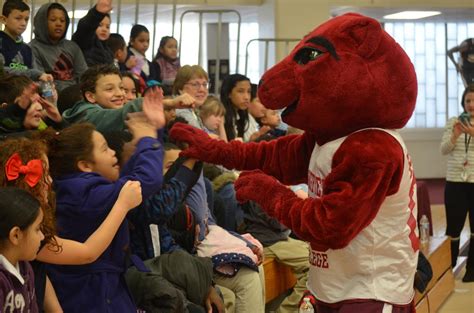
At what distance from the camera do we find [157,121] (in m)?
3.06

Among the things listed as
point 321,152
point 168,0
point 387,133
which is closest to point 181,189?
point 321,152

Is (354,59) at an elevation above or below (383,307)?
above

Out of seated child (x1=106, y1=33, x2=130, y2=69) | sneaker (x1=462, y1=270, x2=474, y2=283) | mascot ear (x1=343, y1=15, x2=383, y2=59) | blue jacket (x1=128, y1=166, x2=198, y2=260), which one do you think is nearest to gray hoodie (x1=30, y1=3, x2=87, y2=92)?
seated child (x1=106, y1=33, x2=130, y2=69)

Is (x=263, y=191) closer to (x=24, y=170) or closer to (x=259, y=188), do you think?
(x=259, y=188)

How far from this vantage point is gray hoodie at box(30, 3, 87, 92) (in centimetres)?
557

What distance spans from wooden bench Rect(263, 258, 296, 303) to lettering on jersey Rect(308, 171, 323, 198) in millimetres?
1964

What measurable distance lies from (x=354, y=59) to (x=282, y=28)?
731cm

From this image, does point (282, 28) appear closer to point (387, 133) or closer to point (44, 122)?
point (44, 122)

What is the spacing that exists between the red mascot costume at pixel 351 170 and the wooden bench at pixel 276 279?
198 centimetres

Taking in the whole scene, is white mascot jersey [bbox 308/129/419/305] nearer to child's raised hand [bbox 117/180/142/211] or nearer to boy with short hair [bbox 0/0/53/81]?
child's raised hand [bbox 117/180/142/211]

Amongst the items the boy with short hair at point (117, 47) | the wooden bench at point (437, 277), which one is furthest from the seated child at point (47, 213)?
the boy with short hair at point (117, 47)

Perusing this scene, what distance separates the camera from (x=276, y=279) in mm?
4996

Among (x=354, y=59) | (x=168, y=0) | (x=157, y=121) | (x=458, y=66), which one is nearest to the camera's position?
(x=354, y=59)

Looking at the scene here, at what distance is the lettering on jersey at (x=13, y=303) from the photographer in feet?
8.04
